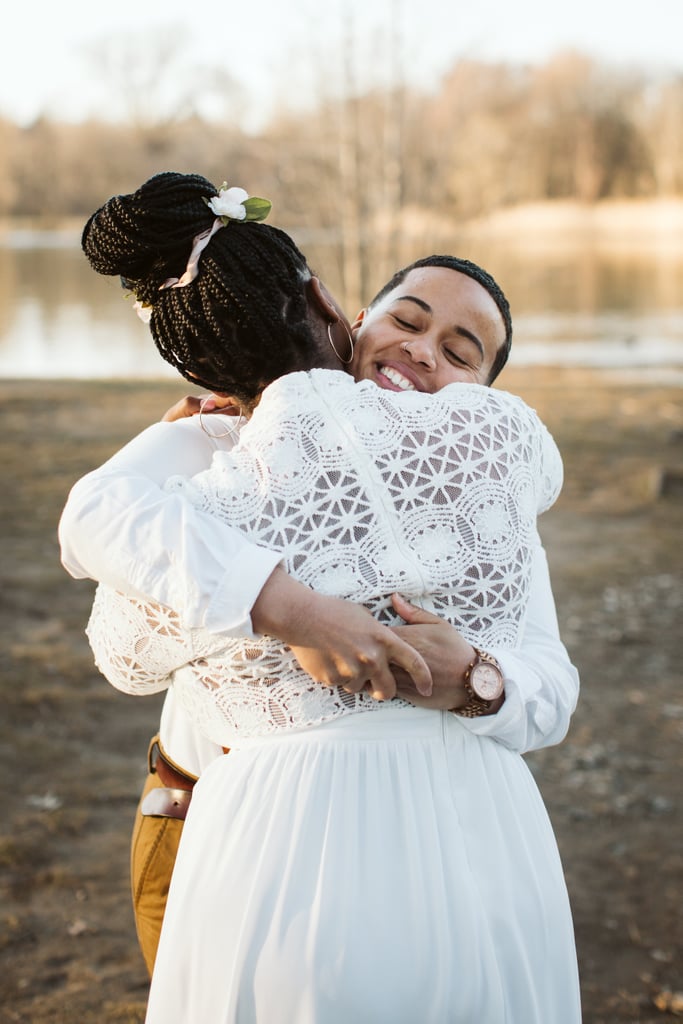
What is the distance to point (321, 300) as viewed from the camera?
145 cm

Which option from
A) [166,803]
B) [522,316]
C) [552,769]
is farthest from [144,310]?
[522,316]

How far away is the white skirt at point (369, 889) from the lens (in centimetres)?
122

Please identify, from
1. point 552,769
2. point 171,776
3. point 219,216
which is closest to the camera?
point 219,216

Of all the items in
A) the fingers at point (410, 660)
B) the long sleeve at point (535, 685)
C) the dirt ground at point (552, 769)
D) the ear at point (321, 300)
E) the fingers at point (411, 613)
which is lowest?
the dirt ground at point (552, 769)

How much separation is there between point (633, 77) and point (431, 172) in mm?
46572

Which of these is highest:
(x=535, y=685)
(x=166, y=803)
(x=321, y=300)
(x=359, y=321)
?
(x=321, y=300)

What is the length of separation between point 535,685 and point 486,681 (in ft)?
0.40

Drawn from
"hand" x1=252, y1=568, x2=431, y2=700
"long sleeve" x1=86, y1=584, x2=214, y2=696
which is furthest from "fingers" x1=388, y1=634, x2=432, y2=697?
"long sleeve" x1=86, y1=584, x2=214, y2=696

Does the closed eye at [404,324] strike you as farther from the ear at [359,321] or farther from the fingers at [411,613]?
the fingers at [411,613]

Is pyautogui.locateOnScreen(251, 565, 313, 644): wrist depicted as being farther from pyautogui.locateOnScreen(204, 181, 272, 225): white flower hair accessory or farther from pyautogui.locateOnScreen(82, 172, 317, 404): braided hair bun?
pyautogui.locateOnScreen(204, 181, 272, 225): white flower hair accessory

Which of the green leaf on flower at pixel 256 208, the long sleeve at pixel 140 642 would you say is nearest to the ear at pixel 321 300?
the green leaf on flower at pixel 256 208

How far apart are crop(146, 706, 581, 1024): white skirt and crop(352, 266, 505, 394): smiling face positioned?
20.6 inches

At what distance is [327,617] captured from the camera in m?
1.22

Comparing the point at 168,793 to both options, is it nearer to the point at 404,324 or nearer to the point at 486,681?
the point at 486,681
